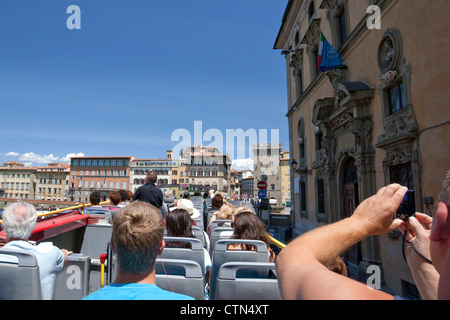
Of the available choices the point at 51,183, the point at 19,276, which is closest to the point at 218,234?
the point at 19,276

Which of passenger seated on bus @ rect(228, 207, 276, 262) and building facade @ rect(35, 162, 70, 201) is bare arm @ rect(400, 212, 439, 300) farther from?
building facade @ rect(35, 162, 70, 201)

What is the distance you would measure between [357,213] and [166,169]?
88.3 meters

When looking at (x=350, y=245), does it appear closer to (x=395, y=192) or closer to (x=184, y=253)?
(x=395, y=192)

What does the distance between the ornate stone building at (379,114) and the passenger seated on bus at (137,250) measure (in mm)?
6697

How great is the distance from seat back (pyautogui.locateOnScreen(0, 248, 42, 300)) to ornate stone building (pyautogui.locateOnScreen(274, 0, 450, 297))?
24.0 feet

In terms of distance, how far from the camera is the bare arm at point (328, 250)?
2.64 ft

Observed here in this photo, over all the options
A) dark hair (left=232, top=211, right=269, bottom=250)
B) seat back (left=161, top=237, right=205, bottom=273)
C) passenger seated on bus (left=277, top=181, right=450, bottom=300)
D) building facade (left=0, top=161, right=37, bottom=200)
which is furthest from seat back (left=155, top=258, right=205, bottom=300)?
building facade (left=0, top=161, right=37, bottom=200)

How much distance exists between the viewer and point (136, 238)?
1.56m

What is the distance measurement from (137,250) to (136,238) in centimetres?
7

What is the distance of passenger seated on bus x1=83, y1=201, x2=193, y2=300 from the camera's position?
4.68 ft

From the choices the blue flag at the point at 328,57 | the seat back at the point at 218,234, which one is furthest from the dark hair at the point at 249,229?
the blue flag at the point at 328,57
